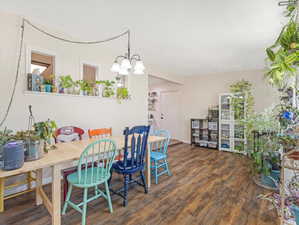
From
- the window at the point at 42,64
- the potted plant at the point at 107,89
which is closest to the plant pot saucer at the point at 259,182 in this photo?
the potted plant at the point at 107,89

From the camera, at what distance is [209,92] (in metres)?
5.69

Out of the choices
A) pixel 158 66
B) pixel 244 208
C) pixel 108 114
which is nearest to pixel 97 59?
pixel 108 114

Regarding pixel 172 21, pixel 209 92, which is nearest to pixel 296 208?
pixel 172 21

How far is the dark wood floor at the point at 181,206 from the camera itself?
184 cm

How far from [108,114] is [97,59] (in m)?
1.23

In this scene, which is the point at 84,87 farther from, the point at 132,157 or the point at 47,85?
the point at 132,157

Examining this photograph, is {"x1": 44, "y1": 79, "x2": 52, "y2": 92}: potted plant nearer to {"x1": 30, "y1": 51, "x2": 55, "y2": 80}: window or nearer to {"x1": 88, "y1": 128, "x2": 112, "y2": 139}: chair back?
{"x1": 30, "y1": 51, "x2": 55, "y2": 80}: window

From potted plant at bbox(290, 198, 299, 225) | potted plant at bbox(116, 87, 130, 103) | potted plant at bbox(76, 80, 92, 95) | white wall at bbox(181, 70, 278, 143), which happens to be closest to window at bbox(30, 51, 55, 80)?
potted plant at bbox(76, 80, 92, 95)

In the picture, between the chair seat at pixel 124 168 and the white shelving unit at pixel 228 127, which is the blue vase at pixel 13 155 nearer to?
the chair seat at pixel 124 168

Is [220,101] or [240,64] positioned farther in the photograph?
[220,101]

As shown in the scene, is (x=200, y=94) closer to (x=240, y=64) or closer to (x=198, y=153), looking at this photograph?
(x=240, y=64)

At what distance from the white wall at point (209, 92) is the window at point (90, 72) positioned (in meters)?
3.82

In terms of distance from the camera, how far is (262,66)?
184 inches

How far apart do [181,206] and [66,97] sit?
2.63 meters
